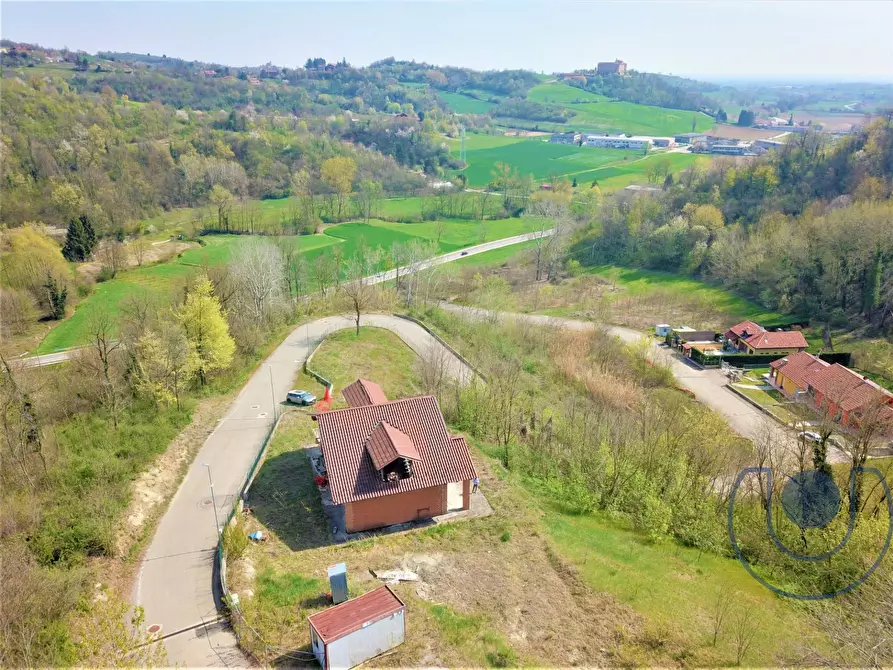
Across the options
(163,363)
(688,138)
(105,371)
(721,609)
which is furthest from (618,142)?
(721,609)

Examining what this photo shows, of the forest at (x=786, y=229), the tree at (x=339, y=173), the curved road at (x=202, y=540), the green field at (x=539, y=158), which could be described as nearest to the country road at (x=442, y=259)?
the forest at (x=786, y=229)

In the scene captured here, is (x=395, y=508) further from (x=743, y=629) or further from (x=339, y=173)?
(x=339, y=173)

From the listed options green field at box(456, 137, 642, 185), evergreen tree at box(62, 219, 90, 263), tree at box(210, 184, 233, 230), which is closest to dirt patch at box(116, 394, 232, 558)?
evergreen tree at box(62, 219, 90, 263)

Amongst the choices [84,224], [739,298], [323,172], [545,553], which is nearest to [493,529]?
[545,553]

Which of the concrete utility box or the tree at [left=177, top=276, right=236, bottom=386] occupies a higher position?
the tree at [left=177, top=276, right=236, bottom=386]

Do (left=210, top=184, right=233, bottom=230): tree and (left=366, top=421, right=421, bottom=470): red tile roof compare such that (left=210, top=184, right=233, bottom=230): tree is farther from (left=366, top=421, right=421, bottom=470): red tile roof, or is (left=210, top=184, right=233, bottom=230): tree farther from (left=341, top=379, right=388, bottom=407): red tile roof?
(left=366, top=421, right=421, bottom=470): red tile roof

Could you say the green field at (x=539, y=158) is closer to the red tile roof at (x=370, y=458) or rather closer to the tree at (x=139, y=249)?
the tree at (x=139, y=249)
